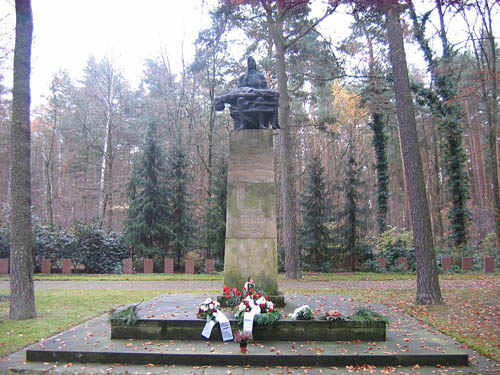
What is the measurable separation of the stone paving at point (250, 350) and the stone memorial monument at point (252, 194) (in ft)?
4.26

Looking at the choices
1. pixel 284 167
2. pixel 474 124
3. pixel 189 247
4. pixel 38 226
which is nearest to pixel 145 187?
pixel 189 247

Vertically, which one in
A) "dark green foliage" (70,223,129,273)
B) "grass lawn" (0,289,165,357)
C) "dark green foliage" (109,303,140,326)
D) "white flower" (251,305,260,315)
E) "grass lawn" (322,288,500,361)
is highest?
"dark green foliage" (70,223,129,273)

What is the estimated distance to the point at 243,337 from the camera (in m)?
6.00

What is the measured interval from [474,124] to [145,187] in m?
23.3

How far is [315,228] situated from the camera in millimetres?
21094

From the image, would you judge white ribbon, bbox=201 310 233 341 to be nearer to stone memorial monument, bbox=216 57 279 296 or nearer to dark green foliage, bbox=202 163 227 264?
stone memorial monument, bbox=216 57 279 296

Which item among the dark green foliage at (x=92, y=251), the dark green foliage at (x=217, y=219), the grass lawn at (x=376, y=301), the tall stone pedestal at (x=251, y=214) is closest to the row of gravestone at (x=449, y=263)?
the grass lawn at (x=376, y=301)

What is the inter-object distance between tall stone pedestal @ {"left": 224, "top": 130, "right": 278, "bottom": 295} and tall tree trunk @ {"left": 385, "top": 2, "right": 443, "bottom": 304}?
14.0 feet

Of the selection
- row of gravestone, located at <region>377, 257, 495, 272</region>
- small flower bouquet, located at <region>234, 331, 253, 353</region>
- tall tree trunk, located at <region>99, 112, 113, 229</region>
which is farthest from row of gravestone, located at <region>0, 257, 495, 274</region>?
small flower bouquet, located at <region>234, 331, 253, 353</region>

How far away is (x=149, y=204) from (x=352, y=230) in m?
11.2

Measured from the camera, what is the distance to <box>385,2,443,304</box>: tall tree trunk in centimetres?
1028

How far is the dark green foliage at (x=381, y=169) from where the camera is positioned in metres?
24.7

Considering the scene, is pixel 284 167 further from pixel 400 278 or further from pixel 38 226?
pixel 38 226

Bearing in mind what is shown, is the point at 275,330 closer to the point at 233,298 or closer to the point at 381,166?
the point at 233,298
